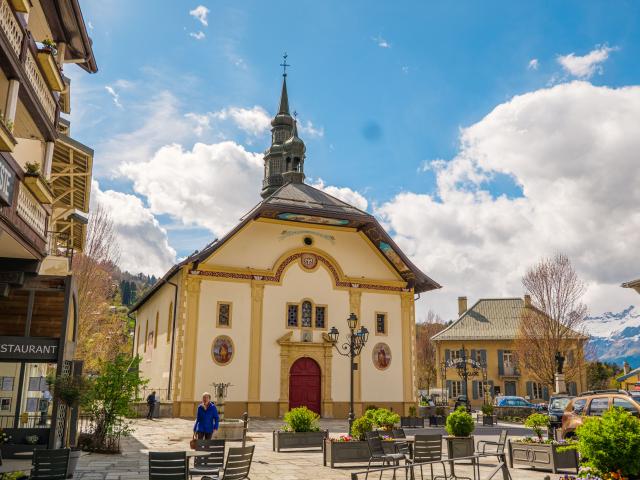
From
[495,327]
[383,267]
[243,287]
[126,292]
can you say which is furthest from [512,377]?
[126,292]

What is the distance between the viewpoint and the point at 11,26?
33.6ft

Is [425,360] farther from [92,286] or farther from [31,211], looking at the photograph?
[31,211]

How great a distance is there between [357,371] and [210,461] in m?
21.0

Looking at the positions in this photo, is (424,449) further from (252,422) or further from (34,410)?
(252,422)

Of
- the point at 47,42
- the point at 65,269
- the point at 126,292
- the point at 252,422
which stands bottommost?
the point at 252,422

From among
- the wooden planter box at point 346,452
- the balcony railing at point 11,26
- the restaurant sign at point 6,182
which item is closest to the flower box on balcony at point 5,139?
the restaurant sign at point 6,182

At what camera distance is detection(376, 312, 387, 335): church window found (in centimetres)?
3216

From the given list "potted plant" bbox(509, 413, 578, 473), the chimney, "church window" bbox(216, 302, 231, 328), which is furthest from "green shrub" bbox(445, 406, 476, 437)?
the chimney

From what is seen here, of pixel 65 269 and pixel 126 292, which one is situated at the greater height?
pixel 126 292

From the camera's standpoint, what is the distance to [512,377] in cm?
5147

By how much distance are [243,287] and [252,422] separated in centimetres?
638

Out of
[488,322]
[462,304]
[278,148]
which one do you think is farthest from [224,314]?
[462,304]

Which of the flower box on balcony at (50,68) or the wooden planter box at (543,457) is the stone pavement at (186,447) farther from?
the flower box on balcony at (50,68)

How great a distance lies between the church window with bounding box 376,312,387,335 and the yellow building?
19175 millimetres
